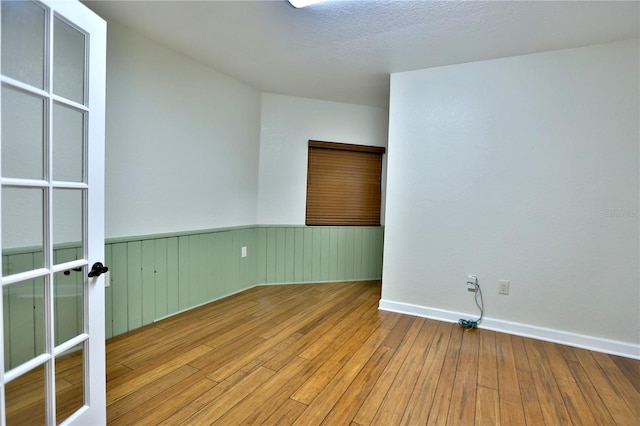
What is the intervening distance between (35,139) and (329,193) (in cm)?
311

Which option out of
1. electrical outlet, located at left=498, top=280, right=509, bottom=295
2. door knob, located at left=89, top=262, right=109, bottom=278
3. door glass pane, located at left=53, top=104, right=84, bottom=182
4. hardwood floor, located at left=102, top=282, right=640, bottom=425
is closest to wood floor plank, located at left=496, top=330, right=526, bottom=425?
hardwood floor, located at left=102, top=282, right=640, bottom=425

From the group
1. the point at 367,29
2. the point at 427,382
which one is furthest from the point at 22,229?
the point at 367,29

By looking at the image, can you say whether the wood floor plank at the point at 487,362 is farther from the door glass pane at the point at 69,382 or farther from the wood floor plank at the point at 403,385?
the door glass pane at the point at 69,382

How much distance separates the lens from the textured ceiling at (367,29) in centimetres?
198

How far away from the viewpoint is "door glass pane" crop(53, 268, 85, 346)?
1300 mm

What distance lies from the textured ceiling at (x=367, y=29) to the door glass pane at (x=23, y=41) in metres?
1.08

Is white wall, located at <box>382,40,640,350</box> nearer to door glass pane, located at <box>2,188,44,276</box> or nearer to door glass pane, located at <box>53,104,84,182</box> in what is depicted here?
door glass pane, located at <box>53,104,84,182</box>

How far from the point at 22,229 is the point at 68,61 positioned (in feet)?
2.38

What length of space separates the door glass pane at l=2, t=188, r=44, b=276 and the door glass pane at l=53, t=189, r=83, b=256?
6cm

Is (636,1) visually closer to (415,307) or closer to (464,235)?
(464,235)

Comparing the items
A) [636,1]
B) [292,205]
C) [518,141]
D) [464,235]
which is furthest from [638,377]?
[292,205]

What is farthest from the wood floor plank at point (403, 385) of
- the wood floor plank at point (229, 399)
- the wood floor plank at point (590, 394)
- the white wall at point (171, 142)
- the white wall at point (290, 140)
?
the white wall at point (171, 142)

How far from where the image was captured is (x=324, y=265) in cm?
405

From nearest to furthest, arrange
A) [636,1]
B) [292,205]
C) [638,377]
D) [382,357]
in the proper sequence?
1. [636,1]
2. [638,377]
3. [382,357]
4. [292,205]
